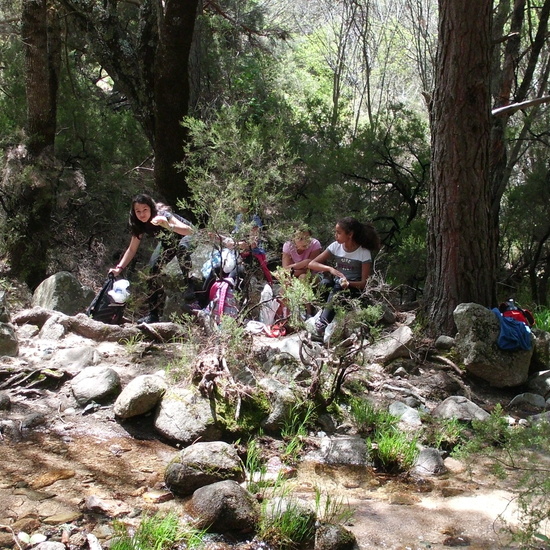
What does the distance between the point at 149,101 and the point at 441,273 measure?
4.24 m

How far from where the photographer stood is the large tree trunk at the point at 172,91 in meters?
7.70

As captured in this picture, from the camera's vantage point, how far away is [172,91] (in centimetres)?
805

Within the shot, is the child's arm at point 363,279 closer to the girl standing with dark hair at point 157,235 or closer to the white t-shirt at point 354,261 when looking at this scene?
the white t-shirt at point 354,261

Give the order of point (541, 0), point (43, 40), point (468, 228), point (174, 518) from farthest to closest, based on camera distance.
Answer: point (541, 0)
point (43, 40)
point (468, 228)
point (174, 518)

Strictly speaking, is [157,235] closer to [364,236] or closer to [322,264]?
[322,264]

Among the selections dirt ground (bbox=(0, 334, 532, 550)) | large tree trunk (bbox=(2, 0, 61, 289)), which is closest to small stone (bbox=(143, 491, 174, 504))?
dirt ground (bbox=(0, 334, 532, 550))

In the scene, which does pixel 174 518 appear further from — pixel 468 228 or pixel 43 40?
pixel 43 40

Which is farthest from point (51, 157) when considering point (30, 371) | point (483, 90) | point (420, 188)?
point (483, 90)

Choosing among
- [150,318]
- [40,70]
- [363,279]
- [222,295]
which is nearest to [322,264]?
[363,279]

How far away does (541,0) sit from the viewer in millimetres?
12570

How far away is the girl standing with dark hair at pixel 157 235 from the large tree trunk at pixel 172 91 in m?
1.57

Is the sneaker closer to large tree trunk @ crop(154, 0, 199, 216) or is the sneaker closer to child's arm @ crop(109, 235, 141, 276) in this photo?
child's arm @ crop(109, 235, 141, 276)

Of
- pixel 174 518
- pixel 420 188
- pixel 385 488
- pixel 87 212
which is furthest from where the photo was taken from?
pixel 87 212

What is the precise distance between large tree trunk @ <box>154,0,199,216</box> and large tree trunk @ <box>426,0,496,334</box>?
3.00 metres
